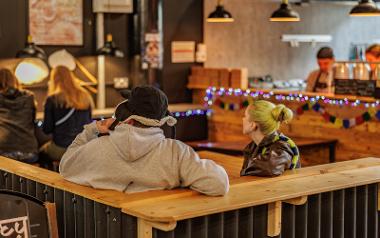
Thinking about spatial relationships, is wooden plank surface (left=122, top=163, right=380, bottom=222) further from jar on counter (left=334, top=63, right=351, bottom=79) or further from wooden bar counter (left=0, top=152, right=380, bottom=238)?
jar on counter (left=334, top=63, right=351, bottom=79)

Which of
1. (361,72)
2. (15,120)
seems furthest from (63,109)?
(361,72)

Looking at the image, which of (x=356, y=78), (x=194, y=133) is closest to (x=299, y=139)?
(x=356, y=78)

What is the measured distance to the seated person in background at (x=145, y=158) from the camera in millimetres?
3787

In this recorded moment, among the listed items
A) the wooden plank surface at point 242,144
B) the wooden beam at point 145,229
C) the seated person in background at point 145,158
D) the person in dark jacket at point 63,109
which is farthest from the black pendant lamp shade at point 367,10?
the wooden beam at point 145,229

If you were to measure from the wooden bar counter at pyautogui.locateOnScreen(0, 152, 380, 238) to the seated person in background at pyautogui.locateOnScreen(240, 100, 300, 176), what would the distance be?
5.2 inches

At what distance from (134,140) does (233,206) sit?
58cm

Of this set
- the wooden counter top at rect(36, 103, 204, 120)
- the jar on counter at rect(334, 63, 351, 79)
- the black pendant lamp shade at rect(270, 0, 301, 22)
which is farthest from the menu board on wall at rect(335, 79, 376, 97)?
the wooden counter top at rect(36, 103, 204, 120)

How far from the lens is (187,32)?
10148 mm

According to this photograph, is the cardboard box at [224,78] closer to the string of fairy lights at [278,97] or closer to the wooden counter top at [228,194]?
the string of fairy lights at [278,97]

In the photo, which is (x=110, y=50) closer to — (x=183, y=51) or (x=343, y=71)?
(x=183, y=51)

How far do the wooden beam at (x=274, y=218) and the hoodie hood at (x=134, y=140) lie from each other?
27.1 inches

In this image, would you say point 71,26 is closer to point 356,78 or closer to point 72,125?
point 72,125

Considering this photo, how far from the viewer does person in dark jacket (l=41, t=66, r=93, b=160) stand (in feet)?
23.9

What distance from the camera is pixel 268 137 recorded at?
4.69m
